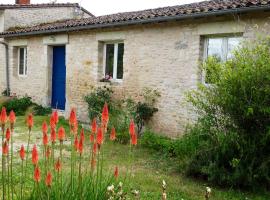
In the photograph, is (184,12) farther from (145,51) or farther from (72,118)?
(72,118)

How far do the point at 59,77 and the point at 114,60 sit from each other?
3679 millimetres

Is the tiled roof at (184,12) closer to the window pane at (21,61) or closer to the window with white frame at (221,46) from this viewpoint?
the window with white frame at (221,46)

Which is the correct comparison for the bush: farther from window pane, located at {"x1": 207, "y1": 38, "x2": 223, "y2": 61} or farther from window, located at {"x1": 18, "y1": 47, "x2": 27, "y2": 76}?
window, located at {"x1": 18, "y1": 47, "x2": 27, "y2": 76}

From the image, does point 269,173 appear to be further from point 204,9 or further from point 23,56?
point 23,56

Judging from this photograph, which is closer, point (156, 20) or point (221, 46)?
point (221, 46)

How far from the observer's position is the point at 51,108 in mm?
15641

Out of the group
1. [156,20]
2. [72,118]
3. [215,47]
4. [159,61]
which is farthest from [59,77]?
[72,118]

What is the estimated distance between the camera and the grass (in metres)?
6.04

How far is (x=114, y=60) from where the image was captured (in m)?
12.8

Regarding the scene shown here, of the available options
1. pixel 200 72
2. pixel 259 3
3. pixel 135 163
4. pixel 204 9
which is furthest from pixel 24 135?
pixel 259 3

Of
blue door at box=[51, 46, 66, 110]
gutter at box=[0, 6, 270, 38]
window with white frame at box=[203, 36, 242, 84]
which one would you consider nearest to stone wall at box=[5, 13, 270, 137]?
window with white frame at box=[203, 36, 242, 84]

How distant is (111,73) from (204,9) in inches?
182

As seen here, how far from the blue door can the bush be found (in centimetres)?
943

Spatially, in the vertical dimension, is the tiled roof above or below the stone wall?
above
